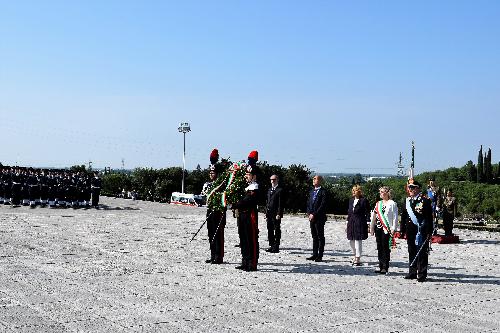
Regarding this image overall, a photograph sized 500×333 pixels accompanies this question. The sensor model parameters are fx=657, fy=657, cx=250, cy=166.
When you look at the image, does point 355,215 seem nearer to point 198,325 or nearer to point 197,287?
point 197,287

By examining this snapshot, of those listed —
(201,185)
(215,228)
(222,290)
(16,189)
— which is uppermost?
(201,185)

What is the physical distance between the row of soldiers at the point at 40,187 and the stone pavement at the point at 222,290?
13345 mm

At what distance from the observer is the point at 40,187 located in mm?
28969

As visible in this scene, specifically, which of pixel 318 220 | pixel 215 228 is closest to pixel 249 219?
pixel 215 228

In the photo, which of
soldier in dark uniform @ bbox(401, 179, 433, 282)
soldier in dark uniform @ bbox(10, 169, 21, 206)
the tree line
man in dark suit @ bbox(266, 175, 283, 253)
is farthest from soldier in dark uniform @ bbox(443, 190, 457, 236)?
the tree line

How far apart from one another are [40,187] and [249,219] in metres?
19.6

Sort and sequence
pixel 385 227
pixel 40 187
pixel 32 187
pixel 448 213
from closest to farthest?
pixel 385 227
pixel 448 213
pixel 32 187
pixel 40 187

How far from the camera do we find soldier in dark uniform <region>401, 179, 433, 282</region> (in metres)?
10.8

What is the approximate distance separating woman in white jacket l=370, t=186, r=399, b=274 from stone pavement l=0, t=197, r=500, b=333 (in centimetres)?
32

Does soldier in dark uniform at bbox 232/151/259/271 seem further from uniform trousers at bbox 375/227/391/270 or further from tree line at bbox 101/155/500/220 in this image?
tree line at bbox 101/155/500/220

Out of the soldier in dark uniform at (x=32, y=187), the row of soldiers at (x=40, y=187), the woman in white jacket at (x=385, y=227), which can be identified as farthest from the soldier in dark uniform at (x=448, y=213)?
the soldier in dark uniform at (x=32, y=187)

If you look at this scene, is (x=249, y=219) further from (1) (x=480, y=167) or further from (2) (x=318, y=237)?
(1) (x=480, y=167)

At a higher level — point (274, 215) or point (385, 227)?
point (274, 215)

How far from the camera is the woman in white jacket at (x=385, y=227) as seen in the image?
37.8 feet
